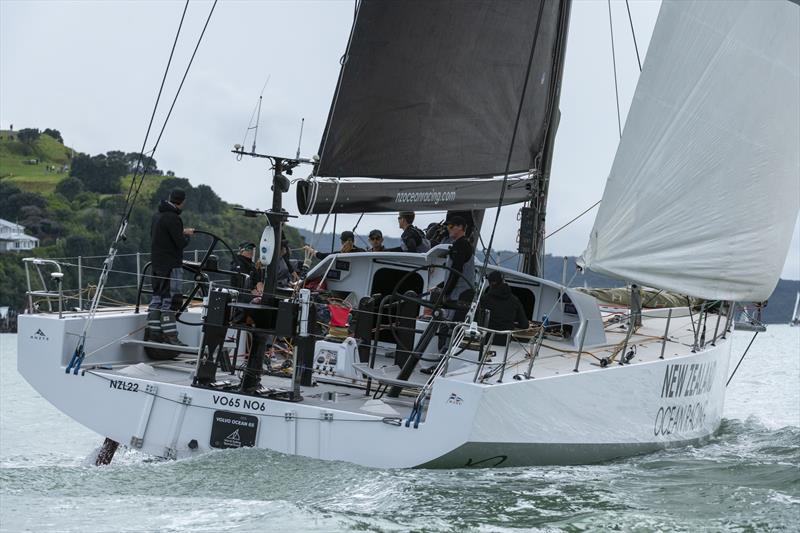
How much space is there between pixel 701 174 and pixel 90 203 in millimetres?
97421

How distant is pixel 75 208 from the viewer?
333 ft

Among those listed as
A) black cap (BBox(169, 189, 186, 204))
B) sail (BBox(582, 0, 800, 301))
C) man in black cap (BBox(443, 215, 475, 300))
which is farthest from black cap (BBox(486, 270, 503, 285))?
black cap (BBox(169, 189, 186, 204))

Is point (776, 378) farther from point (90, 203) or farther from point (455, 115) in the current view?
point (90, 203)

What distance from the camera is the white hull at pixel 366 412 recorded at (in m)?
7.85

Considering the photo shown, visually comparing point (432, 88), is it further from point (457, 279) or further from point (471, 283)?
point (457, 279)

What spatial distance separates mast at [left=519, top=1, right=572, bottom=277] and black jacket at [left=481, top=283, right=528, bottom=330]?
2.46 meters

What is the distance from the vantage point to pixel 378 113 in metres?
11.2

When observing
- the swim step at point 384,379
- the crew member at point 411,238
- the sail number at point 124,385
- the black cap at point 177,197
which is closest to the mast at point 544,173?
the crew member at point 411,238

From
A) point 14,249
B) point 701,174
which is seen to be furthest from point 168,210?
point 14,249

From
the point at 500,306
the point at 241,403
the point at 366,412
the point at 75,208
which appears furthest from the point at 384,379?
the point at 75,208

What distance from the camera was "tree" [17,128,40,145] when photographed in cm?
12644

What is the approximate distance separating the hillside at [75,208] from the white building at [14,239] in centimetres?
126

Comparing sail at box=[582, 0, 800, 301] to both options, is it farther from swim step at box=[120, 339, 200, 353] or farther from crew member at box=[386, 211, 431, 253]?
swim step at box=[120, 339, 200, 353]

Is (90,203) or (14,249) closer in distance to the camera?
(14,249)
